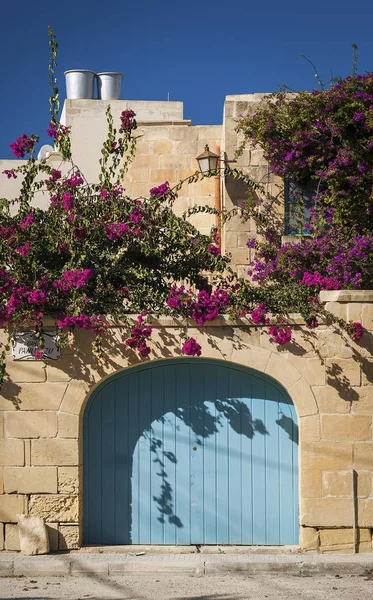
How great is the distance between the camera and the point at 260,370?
9016 millimetres

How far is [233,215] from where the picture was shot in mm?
11500

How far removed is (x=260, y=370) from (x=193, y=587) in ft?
7.37

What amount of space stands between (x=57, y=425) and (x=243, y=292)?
7.74 feet

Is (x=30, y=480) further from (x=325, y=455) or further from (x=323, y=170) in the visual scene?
(x=323, y=170)

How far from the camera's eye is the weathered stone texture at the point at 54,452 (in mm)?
9008

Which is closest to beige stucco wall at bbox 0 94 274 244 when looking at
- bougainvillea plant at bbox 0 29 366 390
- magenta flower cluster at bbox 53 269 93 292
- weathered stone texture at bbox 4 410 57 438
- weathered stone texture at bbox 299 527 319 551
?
bougainvillea plant at bbox 0 29 366 390

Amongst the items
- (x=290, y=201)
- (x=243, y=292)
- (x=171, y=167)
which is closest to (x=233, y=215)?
(x=290, y=201)

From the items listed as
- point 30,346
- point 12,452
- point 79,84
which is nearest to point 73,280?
point 30,346

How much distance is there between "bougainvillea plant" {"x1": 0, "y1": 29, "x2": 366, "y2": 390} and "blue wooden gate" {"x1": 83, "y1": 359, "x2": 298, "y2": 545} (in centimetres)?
59

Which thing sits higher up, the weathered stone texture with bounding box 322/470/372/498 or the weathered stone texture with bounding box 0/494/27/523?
the weathered stone texture with bounding box 322/470/372/498

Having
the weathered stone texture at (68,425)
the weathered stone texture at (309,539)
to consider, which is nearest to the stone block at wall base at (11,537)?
the weathered stone texture at (68,425)

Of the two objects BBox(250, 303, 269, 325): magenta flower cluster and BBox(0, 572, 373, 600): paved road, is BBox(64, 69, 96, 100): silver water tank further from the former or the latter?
BBox(0, 572, 373, 600): paved road

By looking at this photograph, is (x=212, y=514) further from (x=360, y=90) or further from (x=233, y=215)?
(x=360, y=90)

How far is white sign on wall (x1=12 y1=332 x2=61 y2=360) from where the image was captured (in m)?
9.05
